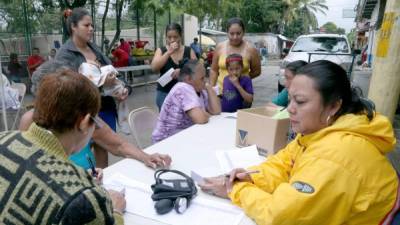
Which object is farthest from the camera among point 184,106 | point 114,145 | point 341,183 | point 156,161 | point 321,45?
point 321,45

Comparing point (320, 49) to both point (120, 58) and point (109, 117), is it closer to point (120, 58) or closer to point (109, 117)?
point (120, 58)

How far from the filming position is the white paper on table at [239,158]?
1832 millimetres

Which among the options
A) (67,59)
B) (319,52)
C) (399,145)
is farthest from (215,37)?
(67,59)

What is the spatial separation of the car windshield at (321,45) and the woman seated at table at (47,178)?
313 inches

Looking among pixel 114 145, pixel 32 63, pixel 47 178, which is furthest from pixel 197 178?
pixel 32 63

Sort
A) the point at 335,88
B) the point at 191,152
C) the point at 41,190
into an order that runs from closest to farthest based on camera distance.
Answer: the point at 41,190, the point at 335,88, the point at 191,152

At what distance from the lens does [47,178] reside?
822 mm

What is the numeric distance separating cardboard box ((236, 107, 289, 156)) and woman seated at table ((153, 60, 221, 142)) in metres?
0.51

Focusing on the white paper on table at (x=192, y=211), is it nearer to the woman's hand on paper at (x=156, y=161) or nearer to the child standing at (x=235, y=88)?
the woman's hand on paper at (x=156, y=161)

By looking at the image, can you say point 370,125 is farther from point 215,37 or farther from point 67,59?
point 215,37

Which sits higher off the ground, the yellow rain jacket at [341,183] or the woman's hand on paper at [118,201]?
the yellow rain jacket at [341,183]

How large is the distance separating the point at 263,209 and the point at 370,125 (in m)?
0.46

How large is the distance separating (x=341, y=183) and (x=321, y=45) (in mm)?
8016

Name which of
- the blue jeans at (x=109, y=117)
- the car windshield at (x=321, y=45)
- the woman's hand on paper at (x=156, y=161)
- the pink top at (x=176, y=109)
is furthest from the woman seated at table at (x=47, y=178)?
the car windshield at (x=321, y=45)
